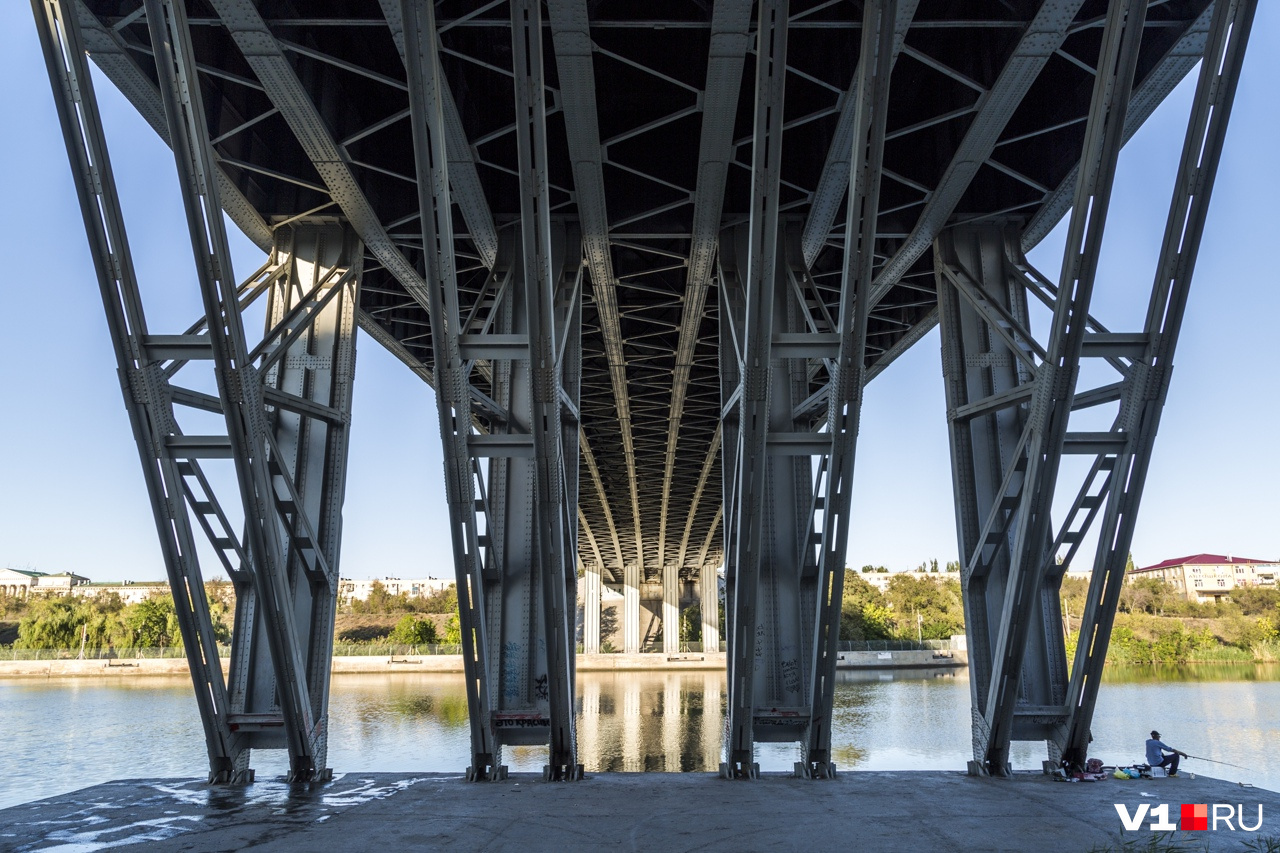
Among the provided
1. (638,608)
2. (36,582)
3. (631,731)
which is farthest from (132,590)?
(631,731)

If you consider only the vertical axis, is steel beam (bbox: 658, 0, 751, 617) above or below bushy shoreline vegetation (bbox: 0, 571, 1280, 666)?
above

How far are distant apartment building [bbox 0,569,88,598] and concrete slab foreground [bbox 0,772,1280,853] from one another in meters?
140

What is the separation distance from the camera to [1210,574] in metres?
130

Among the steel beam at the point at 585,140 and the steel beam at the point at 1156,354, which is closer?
the steel beam at the point at 1156,354

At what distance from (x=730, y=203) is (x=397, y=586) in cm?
16925

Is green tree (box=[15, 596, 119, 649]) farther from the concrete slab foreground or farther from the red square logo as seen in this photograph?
the red square logo

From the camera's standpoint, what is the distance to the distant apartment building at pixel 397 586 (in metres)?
163

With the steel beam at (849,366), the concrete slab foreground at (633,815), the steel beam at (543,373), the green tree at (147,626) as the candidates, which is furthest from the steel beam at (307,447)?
the green tree at (147,626)

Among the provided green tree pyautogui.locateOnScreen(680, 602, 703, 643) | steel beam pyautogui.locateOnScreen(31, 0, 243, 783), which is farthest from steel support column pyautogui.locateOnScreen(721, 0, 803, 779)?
green tree pyautogui.locateOnScreen(680, 602, 703, 643)

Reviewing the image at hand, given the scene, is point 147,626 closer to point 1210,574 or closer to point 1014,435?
point 1014,435

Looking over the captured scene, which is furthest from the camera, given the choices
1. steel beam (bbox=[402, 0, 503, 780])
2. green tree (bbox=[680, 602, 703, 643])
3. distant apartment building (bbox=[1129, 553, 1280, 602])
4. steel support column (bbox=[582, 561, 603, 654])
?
green tree (bbox=[680, 602, 703, 643])

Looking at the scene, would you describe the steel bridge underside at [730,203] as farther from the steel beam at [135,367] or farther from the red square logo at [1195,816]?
the red square logo at [1195,816]

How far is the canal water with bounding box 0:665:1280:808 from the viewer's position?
24062mm

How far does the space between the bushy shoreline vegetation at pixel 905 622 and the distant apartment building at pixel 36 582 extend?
18.7 meters
